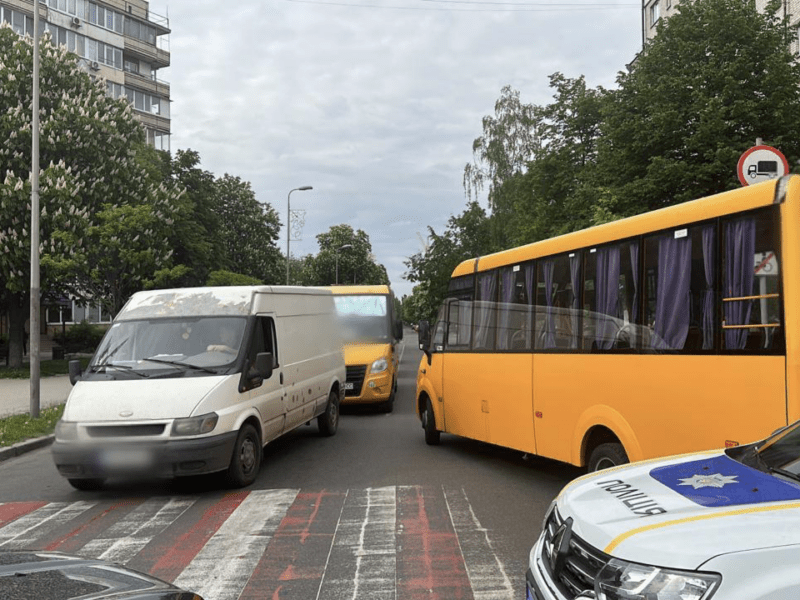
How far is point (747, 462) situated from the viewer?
354cm

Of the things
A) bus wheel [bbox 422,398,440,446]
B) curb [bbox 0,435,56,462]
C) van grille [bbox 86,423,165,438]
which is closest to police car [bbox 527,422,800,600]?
van grille [bbox 86,423,165,438]

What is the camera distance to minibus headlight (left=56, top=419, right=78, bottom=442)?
25.3 feet

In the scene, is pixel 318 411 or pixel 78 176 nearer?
pixel 318 411

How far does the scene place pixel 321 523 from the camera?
21.4ft

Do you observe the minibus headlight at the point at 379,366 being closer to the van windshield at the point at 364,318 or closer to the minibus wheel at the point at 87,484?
the van windshield at the point at 364,318

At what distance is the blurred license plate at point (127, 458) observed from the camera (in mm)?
7527

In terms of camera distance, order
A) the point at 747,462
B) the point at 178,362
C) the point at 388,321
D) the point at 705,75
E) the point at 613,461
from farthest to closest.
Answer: the point at 705,75 < the point at 388,321 < the point at 178,362 < the point at 613,461 < the point at 747,462

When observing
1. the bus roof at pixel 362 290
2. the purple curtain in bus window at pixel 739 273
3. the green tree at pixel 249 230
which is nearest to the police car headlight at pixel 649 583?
the purple curtain in bus window at pixel 739 273

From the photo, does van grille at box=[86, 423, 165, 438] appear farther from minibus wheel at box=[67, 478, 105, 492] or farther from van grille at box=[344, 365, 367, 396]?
van grille at box=[344, 365, 367, 396]

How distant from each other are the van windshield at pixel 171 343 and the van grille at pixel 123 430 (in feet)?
2.71

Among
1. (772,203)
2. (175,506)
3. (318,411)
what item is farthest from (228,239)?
(772,203)

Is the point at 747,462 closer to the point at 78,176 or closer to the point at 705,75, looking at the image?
the point at 705,75

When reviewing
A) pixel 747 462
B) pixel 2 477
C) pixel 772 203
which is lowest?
pixel 2 477

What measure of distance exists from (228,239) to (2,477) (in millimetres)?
45231
